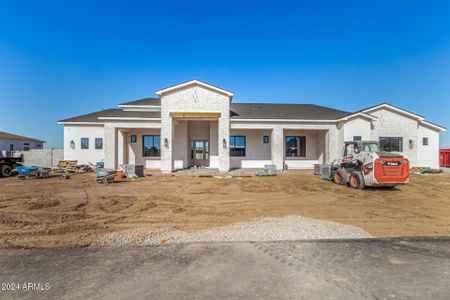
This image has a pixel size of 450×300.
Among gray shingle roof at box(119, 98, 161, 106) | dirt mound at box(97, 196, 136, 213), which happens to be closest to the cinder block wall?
gray shingle roof at box(119, 98, 161, 106)

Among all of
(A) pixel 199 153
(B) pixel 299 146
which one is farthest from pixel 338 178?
(A) pixel 199 153

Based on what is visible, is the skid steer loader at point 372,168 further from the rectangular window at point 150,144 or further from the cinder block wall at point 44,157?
the cinder block wall at point 44,157

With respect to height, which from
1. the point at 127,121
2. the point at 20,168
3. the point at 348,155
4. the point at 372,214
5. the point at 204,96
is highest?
the point at 204,96

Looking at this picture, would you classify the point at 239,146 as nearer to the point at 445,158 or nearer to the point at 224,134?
the point at 224,134

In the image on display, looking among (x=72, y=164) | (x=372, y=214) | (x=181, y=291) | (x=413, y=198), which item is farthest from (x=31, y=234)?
(x=72, y=164)

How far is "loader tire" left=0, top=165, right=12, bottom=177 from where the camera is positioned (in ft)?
46.3

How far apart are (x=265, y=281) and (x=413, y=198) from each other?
895cm

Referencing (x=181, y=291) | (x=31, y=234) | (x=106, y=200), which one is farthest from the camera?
(x=106, y=200)

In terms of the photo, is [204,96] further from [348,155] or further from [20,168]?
[20,168]

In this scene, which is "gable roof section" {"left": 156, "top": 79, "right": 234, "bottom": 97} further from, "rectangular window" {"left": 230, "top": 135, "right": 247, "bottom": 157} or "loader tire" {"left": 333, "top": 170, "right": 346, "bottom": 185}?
"loader tire" {"left": 333, "top": 170, "right": 346, "bottom": 185}

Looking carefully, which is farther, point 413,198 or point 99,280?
point 413,198

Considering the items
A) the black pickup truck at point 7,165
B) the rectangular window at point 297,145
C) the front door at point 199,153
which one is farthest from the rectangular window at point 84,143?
the rectangular window at point 297,145

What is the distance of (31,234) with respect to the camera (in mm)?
4504

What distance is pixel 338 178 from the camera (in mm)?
10906
